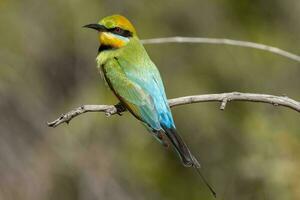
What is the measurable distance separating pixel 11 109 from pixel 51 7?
136 cm

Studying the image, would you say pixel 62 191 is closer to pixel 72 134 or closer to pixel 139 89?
→ pixel 72 134

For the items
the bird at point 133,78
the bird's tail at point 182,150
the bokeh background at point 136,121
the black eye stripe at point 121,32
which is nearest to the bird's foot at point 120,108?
the bird at point 133,78

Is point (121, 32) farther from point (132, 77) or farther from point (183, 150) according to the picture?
point (183, 150)

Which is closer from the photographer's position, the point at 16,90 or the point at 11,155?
the point at 11,155

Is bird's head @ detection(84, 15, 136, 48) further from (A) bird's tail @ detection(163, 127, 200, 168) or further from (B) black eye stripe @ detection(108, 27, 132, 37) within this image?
(A) bird's tail @ detection(163, 127, 200, 168)

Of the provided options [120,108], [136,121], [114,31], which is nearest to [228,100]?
[120,108]

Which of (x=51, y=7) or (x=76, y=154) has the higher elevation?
(x=51, y=7)

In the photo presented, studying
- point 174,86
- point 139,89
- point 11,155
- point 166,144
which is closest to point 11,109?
point 11,155

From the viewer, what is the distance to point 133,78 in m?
3.60

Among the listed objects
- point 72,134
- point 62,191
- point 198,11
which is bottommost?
point 62,191

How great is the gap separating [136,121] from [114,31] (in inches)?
99.6

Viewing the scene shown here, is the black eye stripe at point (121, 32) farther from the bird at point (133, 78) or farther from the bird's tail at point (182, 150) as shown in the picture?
the bird's tail at point (182, 150)

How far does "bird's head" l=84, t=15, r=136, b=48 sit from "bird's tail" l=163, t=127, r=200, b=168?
582 mm

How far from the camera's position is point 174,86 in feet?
21.3
